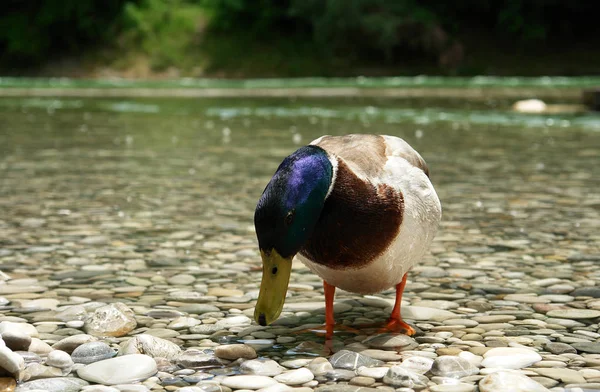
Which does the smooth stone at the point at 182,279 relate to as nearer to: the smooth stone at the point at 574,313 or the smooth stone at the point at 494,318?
the smooth stone at the point at 494,318

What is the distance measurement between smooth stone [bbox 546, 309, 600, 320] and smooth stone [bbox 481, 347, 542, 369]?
0.50m

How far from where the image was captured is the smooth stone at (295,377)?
258 cm

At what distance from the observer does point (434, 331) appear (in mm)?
3105

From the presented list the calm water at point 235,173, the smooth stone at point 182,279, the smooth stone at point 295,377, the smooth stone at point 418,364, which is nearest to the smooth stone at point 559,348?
the smooth stone at point 418,364

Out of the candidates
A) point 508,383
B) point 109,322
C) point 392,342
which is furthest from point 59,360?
point 508,383

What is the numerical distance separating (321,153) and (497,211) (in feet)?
10.00

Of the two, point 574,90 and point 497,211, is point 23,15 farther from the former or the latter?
point 497,211

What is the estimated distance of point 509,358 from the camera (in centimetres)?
272

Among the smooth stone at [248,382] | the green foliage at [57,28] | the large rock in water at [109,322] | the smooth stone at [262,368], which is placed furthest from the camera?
the green foliage at [57,28]

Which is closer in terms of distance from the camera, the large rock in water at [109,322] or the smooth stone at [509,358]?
the smooth stone at [509,358]

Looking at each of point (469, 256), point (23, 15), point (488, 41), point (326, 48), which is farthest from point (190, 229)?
point (23, 15)

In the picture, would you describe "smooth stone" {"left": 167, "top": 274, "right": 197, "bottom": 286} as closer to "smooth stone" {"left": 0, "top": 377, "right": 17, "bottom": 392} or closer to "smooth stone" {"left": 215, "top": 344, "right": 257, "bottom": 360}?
"smooth stone" {"left": 215, "top": 344, "right": 257, "bottom": 360}

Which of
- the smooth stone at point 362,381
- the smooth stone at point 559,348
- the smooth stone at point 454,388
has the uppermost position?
the smooth stone at point 559,348

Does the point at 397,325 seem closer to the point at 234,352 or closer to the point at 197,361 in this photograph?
the point at 234,352
